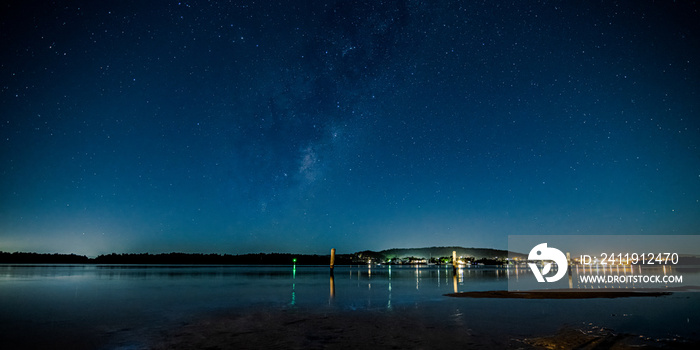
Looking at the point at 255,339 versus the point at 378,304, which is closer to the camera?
the point at 255,339

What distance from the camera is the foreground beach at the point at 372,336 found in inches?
456

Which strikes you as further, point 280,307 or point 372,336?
point 280,307

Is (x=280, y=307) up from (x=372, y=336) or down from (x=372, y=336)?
down

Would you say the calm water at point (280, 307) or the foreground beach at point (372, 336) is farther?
the calm water at point (280, 307)

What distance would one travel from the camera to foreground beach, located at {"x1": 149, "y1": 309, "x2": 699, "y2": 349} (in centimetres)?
1159

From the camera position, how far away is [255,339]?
1258cm

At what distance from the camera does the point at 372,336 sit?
1309 centimetres

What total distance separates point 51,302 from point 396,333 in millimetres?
22040

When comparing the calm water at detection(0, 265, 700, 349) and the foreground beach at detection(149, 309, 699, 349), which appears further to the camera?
the calm water at detection(0, 265, 700, 349)

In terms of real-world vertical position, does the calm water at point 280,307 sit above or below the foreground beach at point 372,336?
below

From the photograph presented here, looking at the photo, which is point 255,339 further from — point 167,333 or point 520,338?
point 520,338

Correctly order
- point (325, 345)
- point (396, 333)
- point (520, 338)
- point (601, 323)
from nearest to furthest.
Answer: point (325, 345), point (520, 338), point (396, 333), point (601, 323)

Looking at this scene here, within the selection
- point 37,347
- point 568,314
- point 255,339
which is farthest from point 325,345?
point 568,314

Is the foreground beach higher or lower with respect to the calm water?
higher
